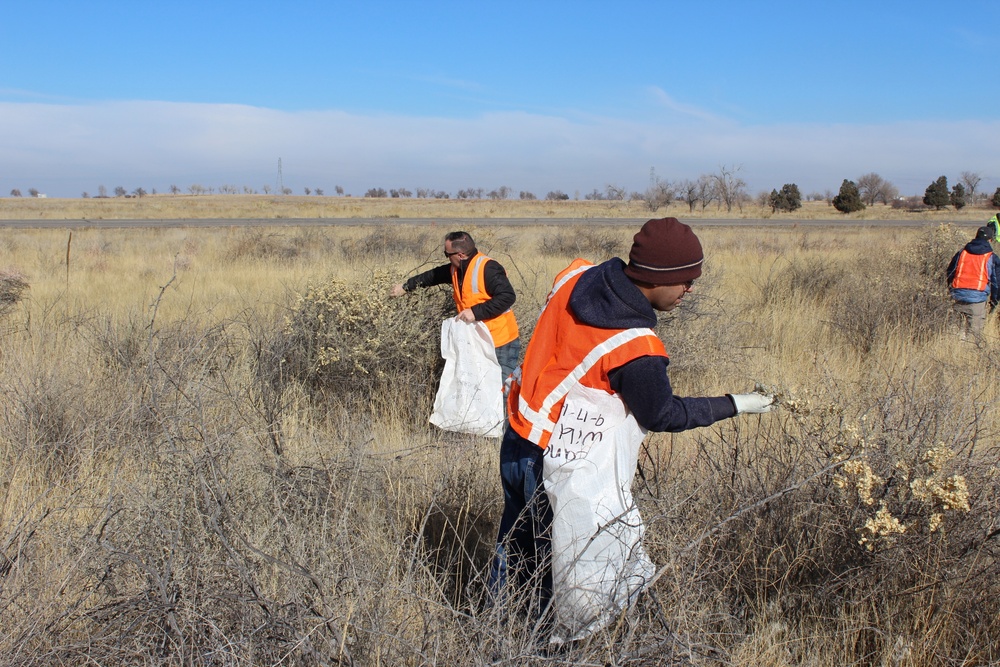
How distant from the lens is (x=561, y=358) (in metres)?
2.32

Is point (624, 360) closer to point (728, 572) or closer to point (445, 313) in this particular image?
point (728, 572)

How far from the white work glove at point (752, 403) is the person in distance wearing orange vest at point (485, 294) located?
3.06 m

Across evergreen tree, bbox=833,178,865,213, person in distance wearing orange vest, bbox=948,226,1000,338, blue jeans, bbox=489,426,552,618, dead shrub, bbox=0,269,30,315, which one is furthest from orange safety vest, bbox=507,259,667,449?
evergreen tree, bbox=833,178,865,213

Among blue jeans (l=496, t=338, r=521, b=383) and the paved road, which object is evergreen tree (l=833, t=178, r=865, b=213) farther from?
blue jeans (l=496, t=338, r=521, b=383)

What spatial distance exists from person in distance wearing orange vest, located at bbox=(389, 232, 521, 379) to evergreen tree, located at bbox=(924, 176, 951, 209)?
59.4 meters

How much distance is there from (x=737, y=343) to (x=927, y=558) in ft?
17.1

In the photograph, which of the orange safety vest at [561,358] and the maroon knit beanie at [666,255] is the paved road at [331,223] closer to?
the orange safety vest at [561,358]

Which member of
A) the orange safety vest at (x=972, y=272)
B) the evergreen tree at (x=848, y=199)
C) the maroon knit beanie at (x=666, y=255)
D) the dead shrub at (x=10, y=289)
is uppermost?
the evergreen tree at (x=848, y=199)

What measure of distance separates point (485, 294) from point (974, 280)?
18.4 ft

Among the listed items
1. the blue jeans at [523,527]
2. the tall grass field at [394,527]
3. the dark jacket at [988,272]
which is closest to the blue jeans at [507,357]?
the tall grass field at [394,527]

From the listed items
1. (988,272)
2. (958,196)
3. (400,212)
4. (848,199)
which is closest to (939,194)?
(958,196)

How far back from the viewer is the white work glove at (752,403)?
233cm

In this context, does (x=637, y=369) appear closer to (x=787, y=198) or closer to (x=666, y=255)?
(x=666, y=255)

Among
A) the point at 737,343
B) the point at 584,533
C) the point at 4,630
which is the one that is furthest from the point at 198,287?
the point at 584,533
